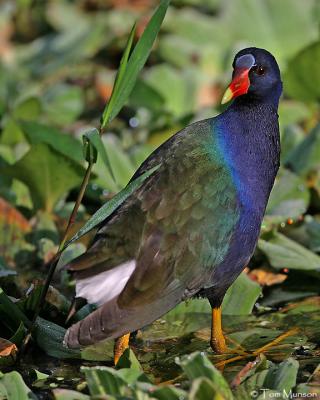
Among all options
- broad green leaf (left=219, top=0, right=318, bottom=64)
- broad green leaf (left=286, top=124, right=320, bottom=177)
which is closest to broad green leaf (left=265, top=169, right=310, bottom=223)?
broad green leaf (left=286, top=124, right=320, bottom=177)

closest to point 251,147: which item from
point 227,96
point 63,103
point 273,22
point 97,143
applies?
point 227,96

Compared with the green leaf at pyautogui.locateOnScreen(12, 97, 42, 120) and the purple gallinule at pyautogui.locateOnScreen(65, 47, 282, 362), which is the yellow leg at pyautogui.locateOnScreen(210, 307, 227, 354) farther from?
the green leaf at pyautogui.locateOnScreen(12, 97, 42, 120)

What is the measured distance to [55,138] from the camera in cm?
396

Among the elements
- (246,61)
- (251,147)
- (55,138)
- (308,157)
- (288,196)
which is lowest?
(288,196)

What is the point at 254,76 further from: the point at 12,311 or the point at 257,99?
the point at 12,311

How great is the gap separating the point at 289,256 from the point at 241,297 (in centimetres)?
24

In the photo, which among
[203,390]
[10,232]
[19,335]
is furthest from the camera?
[10,232]

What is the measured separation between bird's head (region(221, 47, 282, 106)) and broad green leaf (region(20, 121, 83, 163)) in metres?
0.94

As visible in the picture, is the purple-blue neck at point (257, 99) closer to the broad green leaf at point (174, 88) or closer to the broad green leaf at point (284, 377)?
the broad green leaf at point (284, 377)

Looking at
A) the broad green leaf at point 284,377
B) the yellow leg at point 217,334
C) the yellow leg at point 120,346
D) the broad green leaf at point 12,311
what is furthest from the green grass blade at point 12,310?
the broad green leaf at point 284,377

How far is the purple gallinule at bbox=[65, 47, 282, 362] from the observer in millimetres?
2611

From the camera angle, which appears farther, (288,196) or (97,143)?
(288,196)

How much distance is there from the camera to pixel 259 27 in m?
5.35

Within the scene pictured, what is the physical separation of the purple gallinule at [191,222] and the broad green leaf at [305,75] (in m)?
1.28
